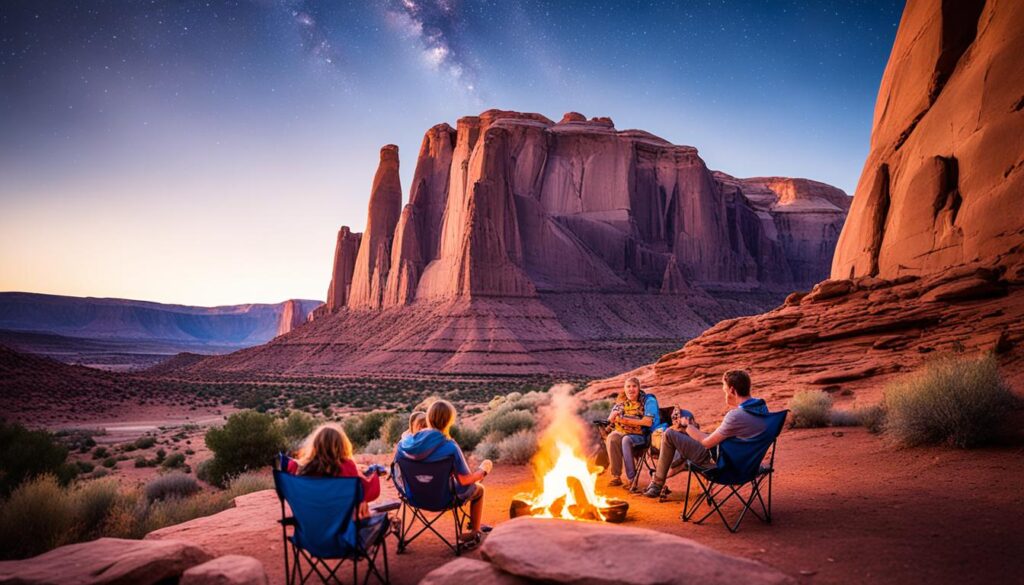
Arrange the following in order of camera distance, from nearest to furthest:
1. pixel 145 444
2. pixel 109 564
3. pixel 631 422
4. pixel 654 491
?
pixel 109 564 → pixel 654 491 → pixel 631 422 → pixel 145 444

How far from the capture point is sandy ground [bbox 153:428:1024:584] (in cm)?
423

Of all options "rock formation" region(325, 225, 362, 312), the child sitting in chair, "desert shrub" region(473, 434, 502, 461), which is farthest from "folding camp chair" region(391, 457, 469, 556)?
"rock formation" region(325, 225, 362, 312)

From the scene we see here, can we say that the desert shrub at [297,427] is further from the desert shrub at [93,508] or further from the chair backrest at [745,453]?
the chair backrest at [745,453]

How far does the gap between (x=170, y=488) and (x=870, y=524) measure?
11213mm

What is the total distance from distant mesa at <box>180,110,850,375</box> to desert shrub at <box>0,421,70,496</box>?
123ft

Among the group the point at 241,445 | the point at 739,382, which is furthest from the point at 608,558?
the point at 241,445

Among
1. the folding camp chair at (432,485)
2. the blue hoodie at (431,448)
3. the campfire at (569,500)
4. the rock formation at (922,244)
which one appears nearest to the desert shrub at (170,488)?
the folding camp chair at (432,485)

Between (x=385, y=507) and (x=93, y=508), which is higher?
(x=385, y=507)

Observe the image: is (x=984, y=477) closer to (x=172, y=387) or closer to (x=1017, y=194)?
(x=1017, y=194)

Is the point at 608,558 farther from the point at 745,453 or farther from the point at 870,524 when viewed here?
the point at 870,524

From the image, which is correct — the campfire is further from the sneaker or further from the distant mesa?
the distant mesa

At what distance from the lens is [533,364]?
50094mm

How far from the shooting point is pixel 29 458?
452 inches

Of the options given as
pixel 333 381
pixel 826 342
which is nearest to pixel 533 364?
pixel 333 381
